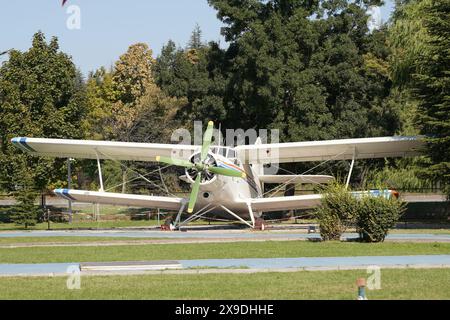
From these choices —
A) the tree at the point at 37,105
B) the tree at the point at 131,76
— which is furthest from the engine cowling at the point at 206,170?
the tree at the point at 131,76

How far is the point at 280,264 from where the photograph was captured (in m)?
17.1

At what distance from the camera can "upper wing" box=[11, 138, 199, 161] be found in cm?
3481

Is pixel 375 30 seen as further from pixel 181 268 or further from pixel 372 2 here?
pixel 181 268

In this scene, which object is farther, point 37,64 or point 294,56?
point 294,56

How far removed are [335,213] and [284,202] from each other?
475 inches

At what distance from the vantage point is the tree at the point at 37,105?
4422 centimetres

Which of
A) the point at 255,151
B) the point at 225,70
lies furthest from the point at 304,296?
the point at 225,70

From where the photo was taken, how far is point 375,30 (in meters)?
54.3

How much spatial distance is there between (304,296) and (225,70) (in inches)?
1675

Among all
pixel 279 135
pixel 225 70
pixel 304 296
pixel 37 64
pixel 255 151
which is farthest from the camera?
pixel 225 70

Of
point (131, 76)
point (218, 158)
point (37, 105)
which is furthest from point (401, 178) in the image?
point (131, 76)

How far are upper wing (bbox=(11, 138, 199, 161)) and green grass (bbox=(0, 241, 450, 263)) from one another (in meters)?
11.9

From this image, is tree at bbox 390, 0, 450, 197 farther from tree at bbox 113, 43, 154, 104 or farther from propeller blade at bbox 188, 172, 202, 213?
tree at bbox 113, 43, 154, 104
